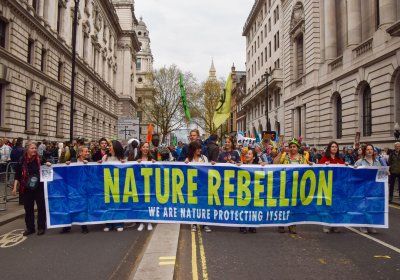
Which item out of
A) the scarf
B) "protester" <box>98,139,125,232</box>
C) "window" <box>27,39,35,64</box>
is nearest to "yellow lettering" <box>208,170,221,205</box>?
"protester" <box>98,139,125,232</box>

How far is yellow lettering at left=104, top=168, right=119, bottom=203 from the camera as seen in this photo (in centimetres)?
762

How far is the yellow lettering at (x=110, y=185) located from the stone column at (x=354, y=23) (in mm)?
22053

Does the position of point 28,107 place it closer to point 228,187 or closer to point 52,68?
point 52,68

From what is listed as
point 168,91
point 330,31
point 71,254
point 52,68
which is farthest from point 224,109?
point 168,91

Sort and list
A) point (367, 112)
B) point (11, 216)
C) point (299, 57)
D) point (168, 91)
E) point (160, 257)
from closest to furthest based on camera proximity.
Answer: point (160, 257) → point (11, 216) → point (367, 112) → point (299, 57) → point (168, 91)

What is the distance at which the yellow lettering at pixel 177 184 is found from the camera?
7.61m

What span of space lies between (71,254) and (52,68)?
85.2 feet

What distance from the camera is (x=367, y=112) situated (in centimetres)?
2311

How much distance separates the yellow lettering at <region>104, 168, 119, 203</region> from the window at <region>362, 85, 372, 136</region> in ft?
63.1

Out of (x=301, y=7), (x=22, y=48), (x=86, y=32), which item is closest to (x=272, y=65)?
(x=301, y=7)

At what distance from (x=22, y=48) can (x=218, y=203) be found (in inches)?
812

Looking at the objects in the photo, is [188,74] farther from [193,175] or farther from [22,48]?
[193,175]

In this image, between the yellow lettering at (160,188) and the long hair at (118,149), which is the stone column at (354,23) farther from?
the long hair at (118,149)

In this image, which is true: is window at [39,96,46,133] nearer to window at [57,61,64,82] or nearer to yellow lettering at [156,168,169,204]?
window at [57,61,64,82]
